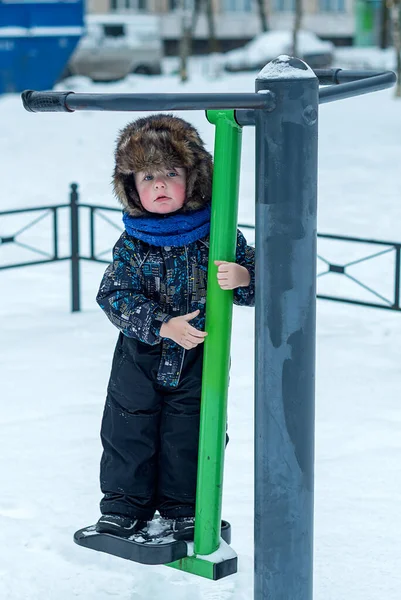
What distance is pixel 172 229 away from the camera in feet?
9.75

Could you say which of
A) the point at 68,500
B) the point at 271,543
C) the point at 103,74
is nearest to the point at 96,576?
the point at 68,500

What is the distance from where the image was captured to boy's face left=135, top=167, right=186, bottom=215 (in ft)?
9.75

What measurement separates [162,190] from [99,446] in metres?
2.12

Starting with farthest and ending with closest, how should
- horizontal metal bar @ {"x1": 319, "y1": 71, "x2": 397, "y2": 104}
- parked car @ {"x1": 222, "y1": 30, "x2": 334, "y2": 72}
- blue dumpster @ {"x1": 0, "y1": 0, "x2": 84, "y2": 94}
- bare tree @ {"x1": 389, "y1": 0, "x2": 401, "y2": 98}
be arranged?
parked car @ {"x1": 222, "y1": 30, "x2": 334, "y2": 72}
blue dumpster @ {"x1": 0, "y1": 0, "x2": 84, "y2": 94}
bare tree @ {"x1": 389, "y1": 0, "x2": 401, "y2": 98}
horizontal metal bar @ {"x1": 319, "y1": 71, "x2": 397, "y2": 104}

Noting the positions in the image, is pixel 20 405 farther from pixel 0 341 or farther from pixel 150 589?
pixel 150 589

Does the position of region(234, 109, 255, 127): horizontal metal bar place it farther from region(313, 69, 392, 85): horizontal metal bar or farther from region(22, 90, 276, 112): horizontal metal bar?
region(313, 69, 392, 85): horizontal metal bar

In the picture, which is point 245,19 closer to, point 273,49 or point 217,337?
point 273,49

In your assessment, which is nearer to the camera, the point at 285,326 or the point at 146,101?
the point at 146,101

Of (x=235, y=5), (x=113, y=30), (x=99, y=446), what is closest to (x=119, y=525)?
(x=99, y=446)

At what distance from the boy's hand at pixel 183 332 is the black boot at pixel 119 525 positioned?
23.4 inches

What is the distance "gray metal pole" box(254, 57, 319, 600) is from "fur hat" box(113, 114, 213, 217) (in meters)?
0.47

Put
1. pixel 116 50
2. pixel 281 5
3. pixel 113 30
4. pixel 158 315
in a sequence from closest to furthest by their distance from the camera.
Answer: pixel 158 315 < pixel 116 50 < pixel 113 30 < pixel 281 5

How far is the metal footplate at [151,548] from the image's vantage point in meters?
2.95

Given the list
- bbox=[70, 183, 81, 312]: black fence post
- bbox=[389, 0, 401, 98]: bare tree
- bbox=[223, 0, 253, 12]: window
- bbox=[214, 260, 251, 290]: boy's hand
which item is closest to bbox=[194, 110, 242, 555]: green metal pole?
bbox=[214, 260, 251, 290]: boy's hand
